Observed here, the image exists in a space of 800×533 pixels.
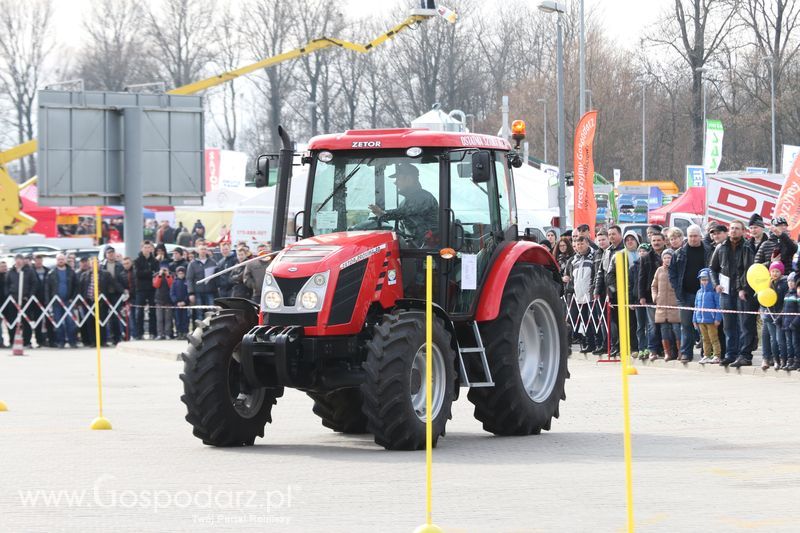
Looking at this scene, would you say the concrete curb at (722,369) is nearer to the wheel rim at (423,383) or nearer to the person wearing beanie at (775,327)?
the person wearing beanie at (775,327)

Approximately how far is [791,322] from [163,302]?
15838 millimetres

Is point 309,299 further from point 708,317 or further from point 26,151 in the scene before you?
point 26,151

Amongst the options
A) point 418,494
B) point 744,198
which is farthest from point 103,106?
point 418,494

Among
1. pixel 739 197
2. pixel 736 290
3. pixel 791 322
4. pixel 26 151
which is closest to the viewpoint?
pixel 791 322

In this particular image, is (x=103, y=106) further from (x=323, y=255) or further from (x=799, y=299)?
(x=323, y=255)

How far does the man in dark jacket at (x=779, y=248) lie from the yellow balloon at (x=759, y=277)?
0.73 ft

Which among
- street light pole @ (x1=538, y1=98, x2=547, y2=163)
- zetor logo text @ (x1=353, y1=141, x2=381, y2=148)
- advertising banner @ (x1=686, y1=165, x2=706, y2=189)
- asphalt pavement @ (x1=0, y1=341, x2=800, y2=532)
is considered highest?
street light pole @ (x1=538, y1=98, x2=547, y2=163)

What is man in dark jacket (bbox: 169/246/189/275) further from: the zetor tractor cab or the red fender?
the red fender

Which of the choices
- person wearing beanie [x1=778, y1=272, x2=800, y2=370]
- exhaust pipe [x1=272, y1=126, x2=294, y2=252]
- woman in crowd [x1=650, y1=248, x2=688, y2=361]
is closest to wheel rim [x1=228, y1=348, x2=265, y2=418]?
exhaust pipe [x1=272, y1=126, x2=294, y2=252]

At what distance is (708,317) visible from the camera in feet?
66.4

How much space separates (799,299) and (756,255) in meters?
1.11

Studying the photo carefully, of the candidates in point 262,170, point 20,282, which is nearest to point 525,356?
point 262,170

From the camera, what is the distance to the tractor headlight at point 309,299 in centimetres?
1198

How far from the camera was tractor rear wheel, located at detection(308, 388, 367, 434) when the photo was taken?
1369 cm
